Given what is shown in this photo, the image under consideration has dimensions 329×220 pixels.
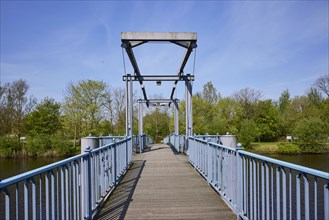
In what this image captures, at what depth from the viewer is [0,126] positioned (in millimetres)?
32188

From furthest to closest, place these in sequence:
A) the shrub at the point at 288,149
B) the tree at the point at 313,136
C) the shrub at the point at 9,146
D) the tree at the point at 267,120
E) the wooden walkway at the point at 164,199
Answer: the tree at the point at 267,120 < the shrub at the point at 288,149 < the tree at the point at 313,136 < the shrub at the point at 9,146 < the wooden walkway at the point at 164,199

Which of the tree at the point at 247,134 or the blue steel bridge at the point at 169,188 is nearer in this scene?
the blue steel bridge at the point at 169,188

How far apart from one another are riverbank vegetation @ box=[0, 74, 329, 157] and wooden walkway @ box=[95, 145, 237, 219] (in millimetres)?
21050

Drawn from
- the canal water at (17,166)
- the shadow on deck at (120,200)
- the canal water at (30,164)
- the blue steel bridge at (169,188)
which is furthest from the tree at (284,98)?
the shadow on deck at (120,200)

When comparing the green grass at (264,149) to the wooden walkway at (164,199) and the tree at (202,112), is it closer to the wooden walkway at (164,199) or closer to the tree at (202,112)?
the tree at (202,112)

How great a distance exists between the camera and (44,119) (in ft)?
117

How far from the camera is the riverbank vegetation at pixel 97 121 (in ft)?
103

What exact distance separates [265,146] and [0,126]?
32557 mm

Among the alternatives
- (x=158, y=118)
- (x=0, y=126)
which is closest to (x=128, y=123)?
(x=0, y=126)

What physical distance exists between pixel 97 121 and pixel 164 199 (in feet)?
93.0

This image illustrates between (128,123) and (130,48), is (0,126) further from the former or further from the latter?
(130,48)

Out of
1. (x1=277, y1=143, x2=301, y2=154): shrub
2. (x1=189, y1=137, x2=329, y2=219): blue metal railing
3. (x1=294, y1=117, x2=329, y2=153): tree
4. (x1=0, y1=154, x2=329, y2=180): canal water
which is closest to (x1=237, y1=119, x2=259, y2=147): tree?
(x1=277, y1=143, x2=301, y2=154): shrub

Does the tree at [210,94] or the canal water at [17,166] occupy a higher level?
the tree at [210,94]

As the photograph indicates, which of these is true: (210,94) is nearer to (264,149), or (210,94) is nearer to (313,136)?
(264,149)
